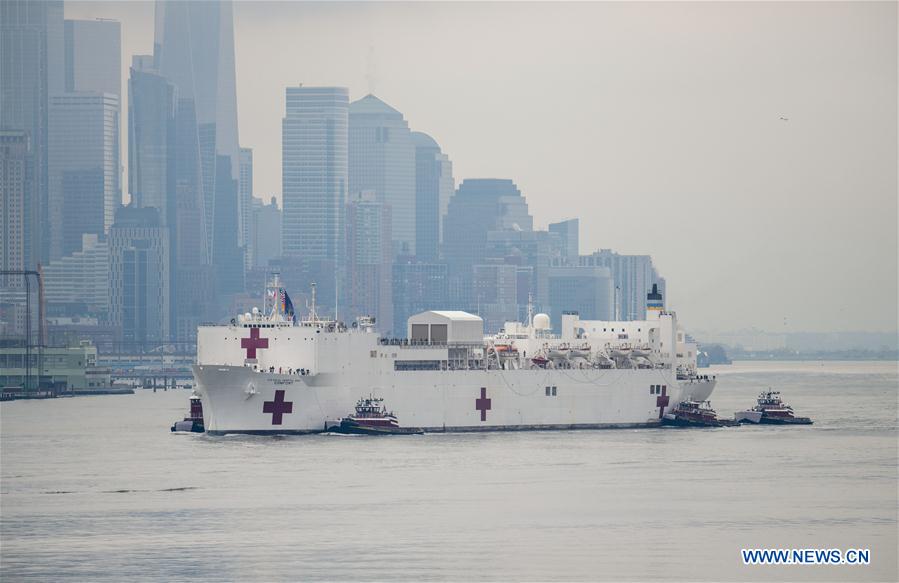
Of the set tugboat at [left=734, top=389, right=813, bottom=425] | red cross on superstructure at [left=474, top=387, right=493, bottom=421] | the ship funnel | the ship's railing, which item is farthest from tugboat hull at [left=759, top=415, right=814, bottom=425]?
the ship's railing

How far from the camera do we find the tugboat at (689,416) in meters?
71.4

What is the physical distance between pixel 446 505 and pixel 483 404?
20307 mm

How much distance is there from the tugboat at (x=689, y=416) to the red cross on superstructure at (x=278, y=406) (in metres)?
16.9

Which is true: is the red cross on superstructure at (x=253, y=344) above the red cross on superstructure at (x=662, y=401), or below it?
above

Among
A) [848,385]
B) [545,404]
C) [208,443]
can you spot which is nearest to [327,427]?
[208,443]

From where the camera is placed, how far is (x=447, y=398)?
6525 cm

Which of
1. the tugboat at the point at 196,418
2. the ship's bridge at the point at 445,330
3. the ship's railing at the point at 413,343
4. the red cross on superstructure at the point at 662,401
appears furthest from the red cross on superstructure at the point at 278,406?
the red cross on superstructure at the point at 662,401

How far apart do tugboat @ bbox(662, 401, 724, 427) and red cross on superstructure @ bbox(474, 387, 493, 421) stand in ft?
29.4

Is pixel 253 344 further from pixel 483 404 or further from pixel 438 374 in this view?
pixel 483 404

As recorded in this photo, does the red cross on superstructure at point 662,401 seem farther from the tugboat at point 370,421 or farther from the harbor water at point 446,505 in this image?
the tugboat at point 370,421

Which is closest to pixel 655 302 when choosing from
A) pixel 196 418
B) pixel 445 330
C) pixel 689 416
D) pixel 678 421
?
pixel 689 416

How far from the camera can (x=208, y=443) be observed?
2446 inches

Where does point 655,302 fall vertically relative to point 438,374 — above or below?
above

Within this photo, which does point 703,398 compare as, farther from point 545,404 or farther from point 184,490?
point 184,490
